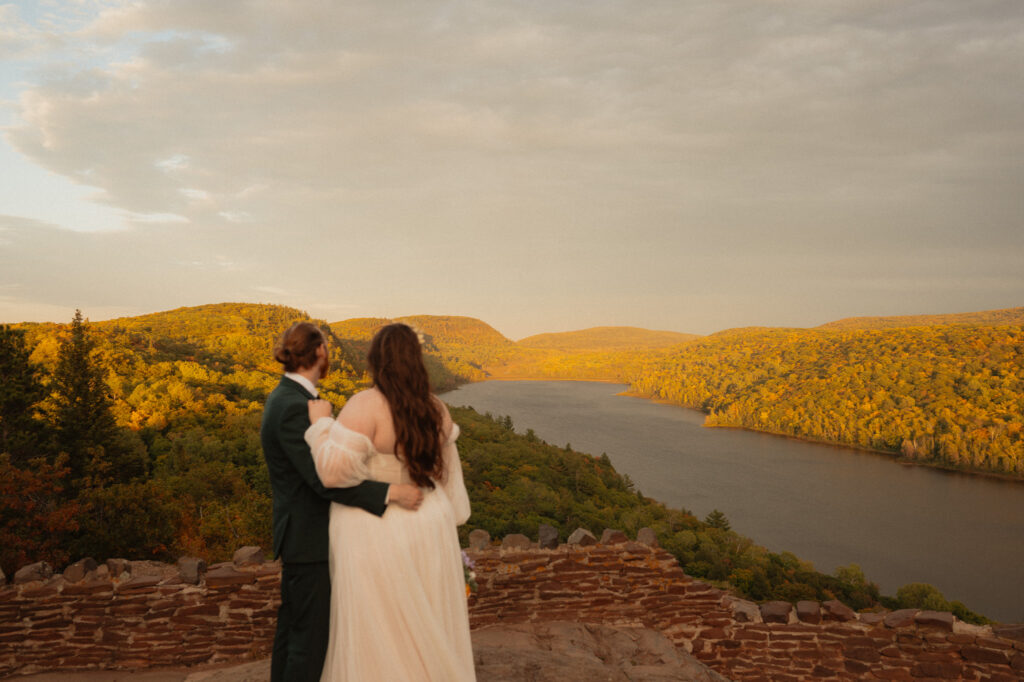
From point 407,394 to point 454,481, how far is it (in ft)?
1.87

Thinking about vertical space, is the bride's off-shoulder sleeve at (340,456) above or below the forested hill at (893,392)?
above

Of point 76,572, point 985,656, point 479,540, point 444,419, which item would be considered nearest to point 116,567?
point 76,572

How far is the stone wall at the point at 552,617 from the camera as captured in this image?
4816mm

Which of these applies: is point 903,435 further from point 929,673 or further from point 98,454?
point 98,454

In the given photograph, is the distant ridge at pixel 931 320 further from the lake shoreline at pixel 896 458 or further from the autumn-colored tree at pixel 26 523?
the autumn-colored tree at pixel 26 523

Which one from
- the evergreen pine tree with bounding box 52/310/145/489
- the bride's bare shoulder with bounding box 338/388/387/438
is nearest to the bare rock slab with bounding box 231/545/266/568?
Answer: the bride's bare shoulder with bounding box 338/388/387/438

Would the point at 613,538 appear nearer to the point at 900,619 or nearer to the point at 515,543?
the point at 515,543

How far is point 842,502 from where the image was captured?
155 ft

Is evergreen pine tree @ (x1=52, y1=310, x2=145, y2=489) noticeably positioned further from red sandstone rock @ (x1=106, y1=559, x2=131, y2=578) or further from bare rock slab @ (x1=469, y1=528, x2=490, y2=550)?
bare rock slab @ (x1=469, y1=528, x2=490, y2=550)

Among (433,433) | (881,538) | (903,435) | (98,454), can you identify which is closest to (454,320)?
(903,435)

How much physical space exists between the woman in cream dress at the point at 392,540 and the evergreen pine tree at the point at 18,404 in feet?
49.4

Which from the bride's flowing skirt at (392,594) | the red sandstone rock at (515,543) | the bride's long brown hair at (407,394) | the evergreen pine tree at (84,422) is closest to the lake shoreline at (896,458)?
the red sandstone rock at (515,543)

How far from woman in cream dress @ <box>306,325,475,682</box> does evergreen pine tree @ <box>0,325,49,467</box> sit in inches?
593

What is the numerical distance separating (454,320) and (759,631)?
165 metres
